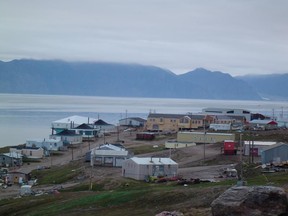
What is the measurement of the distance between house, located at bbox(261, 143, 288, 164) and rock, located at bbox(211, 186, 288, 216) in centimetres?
2593

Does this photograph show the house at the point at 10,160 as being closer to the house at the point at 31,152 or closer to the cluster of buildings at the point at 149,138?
the cluster of buildings at the point at 149,138

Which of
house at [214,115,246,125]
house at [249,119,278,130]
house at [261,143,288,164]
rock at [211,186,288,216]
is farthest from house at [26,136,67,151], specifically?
rock at [211,186,288,216]

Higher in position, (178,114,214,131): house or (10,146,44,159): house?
(178,114,214,131): house

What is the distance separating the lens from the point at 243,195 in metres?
15.9

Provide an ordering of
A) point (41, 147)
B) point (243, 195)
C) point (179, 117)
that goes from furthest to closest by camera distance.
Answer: point (179, 117), point (41, 147), point (243, 195)

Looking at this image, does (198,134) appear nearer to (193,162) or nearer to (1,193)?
(193,162)

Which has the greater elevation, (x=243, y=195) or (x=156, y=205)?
(x=243, y=195)

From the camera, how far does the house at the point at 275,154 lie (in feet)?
137

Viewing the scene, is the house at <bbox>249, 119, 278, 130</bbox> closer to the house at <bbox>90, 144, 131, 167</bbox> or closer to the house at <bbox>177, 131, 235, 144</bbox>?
the house at <bbox>177, 131, 235, 144</bbox>

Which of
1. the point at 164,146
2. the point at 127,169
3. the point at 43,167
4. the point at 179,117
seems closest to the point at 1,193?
the point at 127,169

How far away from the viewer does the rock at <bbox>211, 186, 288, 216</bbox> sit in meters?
15.7

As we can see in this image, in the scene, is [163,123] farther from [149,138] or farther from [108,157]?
[108,157]

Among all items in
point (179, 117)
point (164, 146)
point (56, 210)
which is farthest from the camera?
point (179, 117)

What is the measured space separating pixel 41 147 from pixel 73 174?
1063 inches
